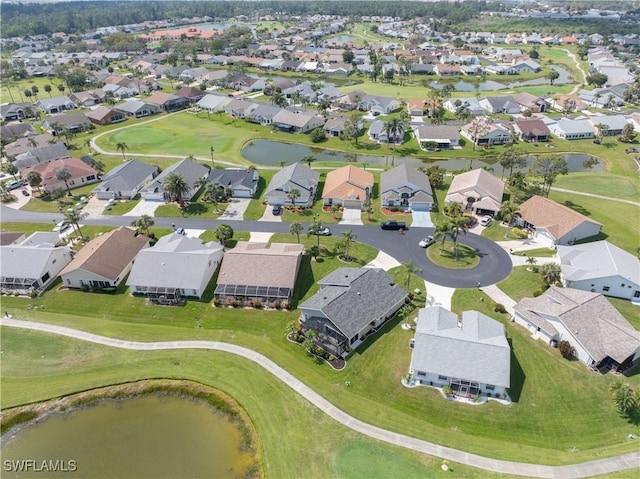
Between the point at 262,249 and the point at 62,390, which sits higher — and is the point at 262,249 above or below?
above

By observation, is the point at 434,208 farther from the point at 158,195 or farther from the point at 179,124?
the point at 179,124

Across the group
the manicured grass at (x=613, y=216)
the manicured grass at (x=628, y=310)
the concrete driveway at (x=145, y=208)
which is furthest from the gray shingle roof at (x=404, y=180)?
the concrete driveway at (x=145, y=208)

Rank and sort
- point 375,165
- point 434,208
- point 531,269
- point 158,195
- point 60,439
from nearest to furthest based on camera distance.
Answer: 1. point 60,439
2. point 531,269
3. point 434,208
4. point 158,195
5. point 375,165

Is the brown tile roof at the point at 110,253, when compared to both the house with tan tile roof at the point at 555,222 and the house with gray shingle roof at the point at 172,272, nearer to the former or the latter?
the house with gray shingle roof at the point at 172,272

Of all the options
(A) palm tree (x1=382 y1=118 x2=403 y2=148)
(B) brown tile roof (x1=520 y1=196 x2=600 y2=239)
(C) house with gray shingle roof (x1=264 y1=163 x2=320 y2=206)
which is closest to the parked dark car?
(C) house with gray shingle roof (x1=264 y1=163 x2=320 y2=206)

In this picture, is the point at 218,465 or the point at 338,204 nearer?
the point at 218,465

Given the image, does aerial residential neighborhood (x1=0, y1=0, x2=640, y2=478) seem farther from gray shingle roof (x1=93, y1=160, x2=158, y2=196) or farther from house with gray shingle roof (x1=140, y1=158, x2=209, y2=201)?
house with gray shingle roof (x1=140, y1=158, x2=209, y2=201)

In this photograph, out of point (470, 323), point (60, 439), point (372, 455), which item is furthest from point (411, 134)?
point (60, 439)
